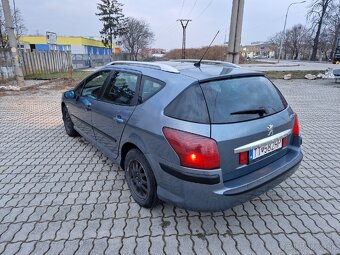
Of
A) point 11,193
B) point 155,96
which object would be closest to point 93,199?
point 11,193

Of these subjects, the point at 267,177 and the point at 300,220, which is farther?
the point at 300,220

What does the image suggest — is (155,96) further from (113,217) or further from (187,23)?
(187,23)

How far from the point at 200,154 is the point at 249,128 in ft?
1.78

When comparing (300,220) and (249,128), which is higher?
(249,128)

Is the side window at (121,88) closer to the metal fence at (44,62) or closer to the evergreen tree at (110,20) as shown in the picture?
the metal fence at (44,62)

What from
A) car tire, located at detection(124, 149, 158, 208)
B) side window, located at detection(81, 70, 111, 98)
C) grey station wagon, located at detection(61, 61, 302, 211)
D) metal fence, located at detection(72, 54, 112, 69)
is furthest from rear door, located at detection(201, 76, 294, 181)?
metal fence, located at detection(72, 54, 112, 69)

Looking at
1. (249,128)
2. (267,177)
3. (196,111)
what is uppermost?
(196,111)

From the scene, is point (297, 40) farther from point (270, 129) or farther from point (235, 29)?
point (270, 129)

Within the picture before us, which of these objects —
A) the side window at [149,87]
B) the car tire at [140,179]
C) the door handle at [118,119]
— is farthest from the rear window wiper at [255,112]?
the door handle at [118,119]

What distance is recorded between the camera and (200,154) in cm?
202

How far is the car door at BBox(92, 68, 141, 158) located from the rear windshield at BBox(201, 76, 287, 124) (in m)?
0.91

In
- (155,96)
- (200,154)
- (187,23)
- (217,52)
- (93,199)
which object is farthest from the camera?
(217,52)

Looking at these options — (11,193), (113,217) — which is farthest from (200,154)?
(11,193)

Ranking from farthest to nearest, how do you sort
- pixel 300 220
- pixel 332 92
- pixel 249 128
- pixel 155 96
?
pixel 332 92 → pixel 300 220 → pixel 155 96 → pixel 249 128
